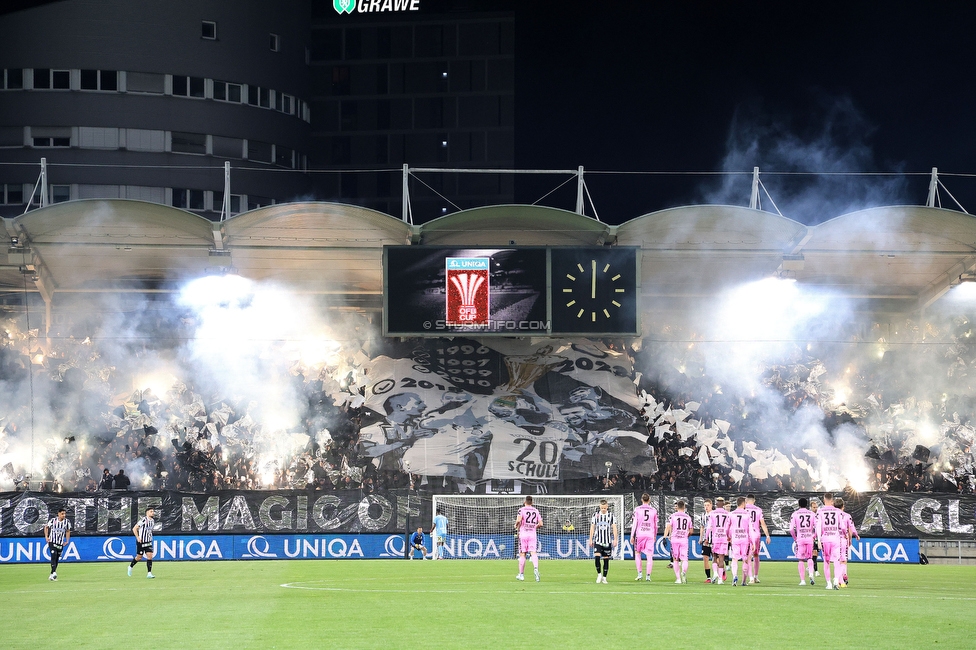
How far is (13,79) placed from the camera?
185ft

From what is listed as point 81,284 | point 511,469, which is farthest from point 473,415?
point 81,284

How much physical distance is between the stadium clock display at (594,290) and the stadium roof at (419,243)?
5.20 ft

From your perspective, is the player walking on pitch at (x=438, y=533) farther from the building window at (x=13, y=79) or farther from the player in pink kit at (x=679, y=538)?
the building window at (x=13, y=79)

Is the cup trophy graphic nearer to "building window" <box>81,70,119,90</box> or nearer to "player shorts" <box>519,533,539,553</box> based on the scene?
"player shorts" <box>519,533,539,553</box>

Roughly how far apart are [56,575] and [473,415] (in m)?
16.9

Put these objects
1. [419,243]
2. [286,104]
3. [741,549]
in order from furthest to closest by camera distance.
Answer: [286,104] → [419,243] → [741,549]

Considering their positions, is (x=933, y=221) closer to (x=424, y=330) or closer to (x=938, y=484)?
(x=938, y=484)

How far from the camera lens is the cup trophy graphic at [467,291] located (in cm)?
3366

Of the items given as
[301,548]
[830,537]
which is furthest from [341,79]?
[830,537]

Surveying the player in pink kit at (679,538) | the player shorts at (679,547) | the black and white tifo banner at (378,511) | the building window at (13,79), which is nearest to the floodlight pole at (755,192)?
the black and white tifo banner at (378,511)

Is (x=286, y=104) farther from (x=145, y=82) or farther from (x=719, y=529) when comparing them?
(x=719, y=529)

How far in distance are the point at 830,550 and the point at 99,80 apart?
4595 cm

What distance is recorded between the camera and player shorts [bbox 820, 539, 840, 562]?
21.3 meters

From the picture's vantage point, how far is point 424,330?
110 ft
